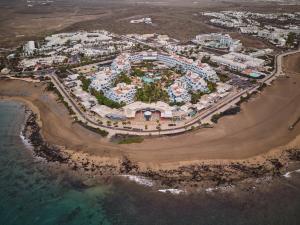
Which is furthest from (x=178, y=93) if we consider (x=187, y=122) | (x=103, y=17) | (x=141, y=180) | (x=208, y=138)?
(x=103, y=17)

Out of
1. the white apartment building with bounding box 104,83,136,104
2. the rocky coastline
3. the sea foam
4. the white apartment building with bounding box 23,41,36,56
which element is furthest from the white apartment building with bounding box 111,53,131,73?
the sea foam

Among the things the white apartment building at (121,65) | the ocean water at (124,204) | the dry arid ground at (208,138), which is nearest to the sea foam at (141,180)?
the ocean water at (124,204)

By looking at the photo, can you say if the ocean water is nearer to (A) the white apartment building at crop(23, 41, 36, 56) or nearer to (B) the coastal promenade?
(B) the coastal promenade

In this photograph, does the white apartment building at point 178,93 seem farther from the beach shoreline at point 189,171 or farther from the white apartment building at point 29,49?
the white apartment building at point 29,49

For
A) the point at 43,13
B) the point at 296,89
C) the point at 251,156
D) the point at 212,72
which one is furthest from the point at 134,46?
the point at 43,13

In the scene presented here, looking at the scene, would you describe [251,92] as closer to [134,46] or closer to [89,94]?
[89,94]

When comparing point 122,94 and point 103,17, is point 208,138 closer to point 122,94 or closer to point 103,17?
point 122,94
